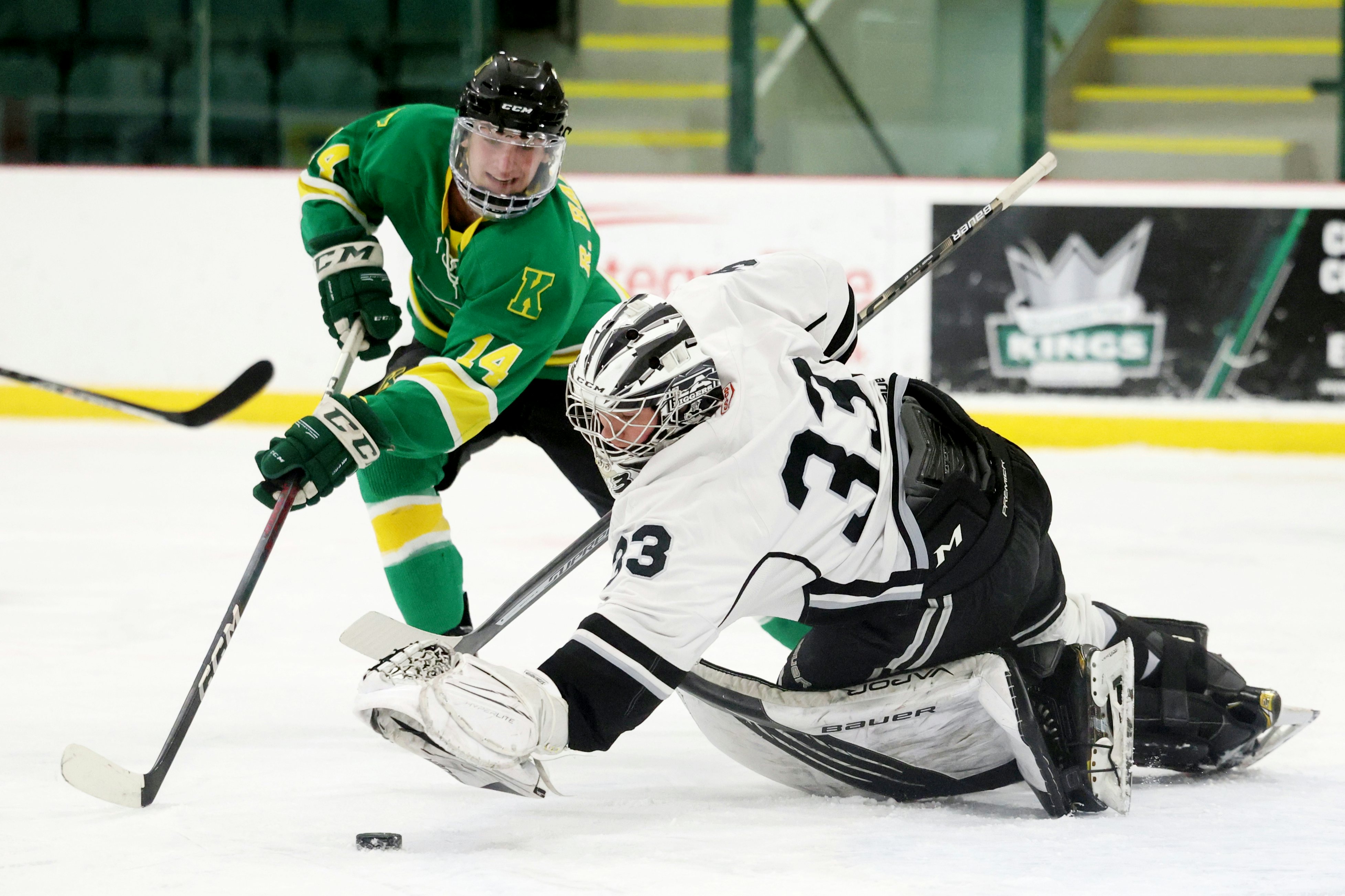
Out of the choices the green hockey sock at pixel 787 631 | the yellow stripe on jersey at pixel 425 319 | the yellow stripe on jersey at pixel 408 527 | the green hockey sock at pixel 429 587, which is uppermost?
the yellow stripe on jersey at pixel 425 319

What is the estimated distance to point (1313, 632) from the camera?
2.97 meters

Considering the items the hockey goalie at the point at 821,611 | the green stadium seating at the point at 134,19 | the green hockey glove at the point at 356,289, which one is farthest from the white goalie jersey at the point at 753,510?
the green stadium seating at the point at 134,19

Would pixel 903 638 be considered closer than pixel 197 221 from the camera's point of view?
Yes

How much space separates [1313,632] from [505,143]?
1808 mm

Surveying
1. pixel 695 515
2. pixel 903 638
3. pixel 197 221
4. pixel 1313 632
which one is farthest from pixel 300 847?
pixel 197 221

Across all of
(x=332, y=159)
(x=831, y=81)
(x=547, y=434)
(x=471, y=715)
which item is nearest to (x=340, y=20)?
(x=831, y=81)

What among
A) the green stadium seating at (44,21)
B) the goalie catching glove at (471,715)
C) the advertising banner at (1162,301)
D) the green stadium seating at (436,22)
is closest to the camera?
the goalie catching glove at (471,715)

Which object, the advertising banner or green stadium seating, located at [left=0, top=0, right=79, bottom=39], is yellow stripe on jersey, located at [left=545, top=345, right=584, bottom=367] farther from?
green stadium seating, located at [left=0, top=0, right=79, bottom=39]

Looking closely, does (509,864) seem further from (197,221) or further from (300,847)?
(197,221)

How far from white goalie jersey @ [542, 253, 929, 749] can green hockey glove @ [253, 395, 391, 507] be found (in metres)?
0.47

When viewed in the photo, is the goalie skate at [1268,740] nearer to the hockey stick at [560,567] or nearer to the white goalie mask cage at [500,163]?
the hockey stick at [560,567]

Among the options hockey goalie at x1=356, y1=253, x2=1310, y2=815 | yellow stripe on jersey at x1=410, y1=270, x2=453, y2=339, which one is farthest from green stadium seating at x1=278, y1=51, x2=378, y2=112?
hockey goalie at x1=356, y1=253, x2=1310, y2=815

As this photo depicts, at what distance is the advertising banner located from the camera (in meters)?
5.38

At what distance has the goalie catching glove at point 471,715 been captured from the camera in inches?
60.4
